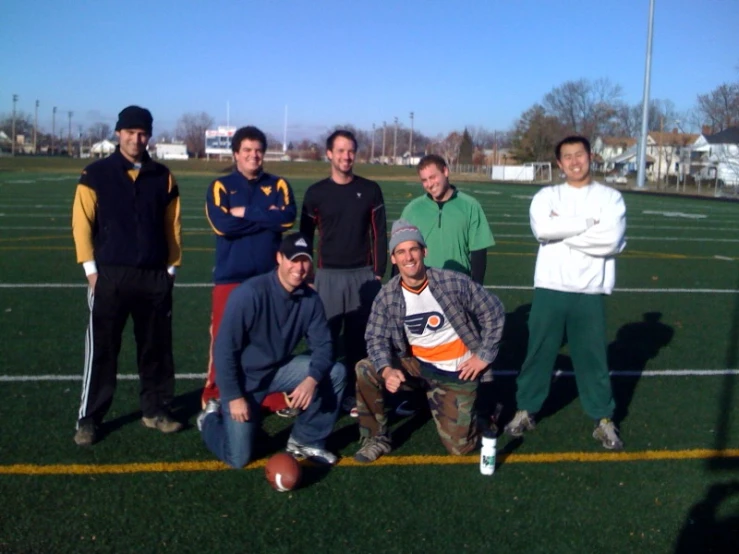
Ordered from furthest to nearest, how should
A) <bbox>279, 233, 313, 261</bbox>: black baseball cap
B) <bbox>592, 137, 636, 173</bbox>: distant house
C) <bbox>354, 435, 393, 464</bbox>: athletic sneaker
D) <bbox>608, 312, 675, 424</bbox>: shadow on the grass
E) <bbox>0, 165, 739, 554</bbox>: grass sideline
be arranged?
1. <bbox>592, 137, 636, 173</bbox>: distant house
2. <bbox>608, 312, 675, 424</bbox>: shadow on the grass
3. <bbox>354, 435, 393, 464</bbox>: athletic sneaker
4. <bbox>279, 233, 313, 261</bbox>: black baseball cap
5. <bbox>0, 165, 739, 554</bbox>: grass sideline

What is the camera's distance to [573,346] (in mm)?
5078

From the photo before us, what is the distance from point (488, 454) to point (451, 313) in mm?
887

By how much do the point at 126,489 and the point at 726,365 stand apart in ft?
17.3

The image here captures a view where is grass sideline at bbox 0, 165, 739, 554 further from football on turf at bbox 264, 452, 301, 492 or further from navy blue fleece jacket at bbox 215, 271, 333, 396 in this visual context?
navy blue fleece jacket at bbox 215, 271, 333, 396

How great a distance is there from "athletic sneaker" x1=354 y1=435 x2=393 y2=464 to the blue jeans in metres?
0.24

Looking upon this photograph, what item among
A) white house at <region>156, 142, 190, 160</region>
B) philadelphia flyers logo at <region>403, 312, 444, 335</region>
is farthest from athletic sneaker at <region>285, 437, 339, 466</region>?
white house at <region>156, 142, 190, 160</region>

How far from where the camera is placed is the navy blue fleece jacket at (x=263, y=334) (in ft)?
14.5

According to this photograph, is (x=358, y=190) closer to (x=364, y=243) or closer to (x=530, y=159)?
(x=364, y=243)

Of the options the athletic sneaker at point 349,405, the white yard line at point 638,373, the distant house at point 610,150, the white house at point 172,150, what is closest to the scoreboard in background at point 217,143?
the white house at point 172,150

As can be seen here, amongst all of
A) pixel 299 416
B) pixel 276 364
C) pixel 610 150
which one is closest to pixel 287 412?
pixel 299 416

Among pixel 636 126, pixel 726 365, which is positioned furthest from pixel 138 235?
pixel 636 126

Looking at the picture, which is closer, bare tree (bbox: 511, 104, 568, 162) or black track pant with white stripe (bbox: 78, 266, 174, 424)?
black track pant with white stripe (bbox: 78, 266, 174, 424)

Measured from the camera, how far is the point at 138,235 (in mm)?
4672

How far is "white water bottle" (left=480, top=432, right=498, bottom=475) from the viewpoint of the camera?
174 inches
